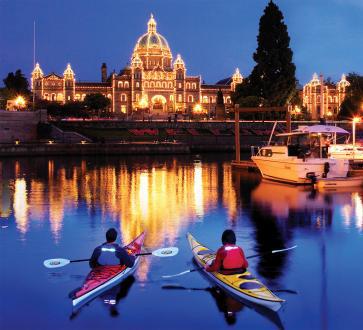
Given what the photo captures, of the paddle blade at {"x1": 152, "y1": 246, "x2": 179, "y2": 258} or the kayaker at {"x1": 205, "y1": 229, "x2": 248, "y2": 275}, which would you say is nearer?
the kayaker at {"x1": 205, "y1": 229, "x2": 248, "y2": 275}

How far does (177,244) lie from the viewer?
19.0m

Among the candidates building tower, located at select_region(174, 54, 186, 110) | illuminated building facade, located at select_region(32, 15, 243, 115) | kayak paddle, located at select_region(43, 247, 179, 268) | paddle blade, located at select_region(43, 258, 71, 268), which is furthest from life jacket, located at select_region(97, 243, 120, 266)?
building tower, located at select_region(174, 54, 186, 110)

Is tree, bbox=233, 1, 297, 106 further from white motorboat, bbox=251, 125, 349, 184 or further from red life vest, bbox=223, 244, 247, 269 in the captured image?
red life vest, bbox=223, 244, 247, 269

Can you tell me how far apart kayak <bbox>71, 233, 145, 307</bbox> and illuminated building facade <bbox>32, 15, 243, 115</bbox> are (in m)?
159

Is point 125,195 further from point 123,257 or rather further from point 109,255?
point 109,255

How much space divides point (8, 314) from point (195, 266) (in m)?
5.19

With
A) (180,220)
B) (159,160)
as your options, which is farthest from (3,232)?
(159,160)

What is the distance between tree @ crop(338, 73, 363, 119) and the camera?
110 metres

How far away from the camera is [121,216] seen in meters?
24.8

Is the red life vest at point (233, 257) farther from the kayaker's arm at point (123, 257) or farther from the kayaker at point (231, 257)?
the kayaker's arm at point (123, 257)

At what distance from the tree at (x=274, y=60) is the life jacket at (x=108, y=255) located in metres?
74.6

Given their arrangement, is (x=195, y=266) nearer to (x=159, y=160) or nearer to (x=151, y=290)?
(x=151, y=290)

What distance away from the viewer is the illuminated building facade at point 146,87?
176875mm

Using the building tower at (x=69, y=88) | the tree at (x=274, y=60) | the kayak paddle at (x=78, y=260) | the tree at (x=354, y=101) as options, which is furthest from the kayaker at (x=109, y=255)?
the building tower at (x=69, y=88)
